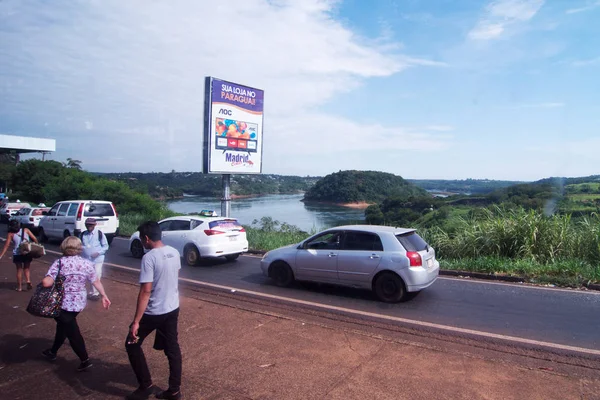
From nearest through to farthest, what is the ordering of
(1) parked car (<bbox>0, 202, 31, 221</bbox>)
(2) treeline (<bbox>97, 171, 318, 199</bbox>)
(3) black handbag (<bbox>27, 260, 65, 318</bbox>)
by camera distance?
(3) black handbag (<bbox>27, 260, 65, 318</bbox>) → (1) parked car (<bbox>0, 202, 31, 221</bbox>) → (2) treeline (<bbox>97, 171, 318, 199</bbox>)

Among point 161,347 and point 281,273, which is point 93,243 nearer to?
point 281,273

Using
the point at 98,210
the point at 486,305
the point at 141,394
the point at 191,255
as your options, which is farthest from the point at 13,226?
the point at 486,305

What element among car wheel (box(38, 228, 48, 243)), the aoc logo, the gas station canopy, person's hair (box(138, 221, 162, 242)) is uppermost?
the gas station canopy

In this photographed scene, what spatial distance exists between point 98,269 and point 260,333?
12.3 ft

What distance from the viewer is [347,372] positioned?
4988 mm

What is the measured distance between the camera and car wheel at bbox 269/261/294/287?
380 inches

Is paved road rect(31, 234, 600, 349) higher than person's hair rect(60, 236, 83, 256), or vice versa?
person's hair rect(60, 236, 83, 256)

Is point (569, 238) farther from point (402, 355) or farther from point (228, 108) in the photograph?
point (228, 108)

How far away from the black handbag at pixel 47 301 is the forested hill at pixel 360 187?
20845 millimetres

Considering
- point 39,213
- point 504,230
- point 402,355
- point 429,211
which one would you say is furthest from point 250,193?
point 402,355

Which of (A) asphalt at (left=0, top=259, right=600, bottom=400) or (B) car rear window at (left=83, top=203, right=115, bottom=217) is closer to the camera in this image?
(A) asphalt at (left=0, top=259, right=600, bottom=400)

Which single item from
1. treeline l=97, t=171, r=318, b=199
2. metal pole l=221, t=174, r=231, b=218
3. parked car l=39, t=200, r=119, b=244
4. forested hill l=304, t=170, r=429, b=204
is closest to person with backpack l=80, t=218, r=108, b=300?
parked car l=39, t=200, r=119, b=244

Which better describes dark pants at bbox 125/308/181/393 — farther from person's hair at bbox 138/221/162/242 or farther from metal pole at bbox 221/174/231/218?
metal pole at bbox 221/174/231/218

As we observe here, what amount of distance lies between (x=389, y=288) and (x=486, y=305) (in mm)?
1743
